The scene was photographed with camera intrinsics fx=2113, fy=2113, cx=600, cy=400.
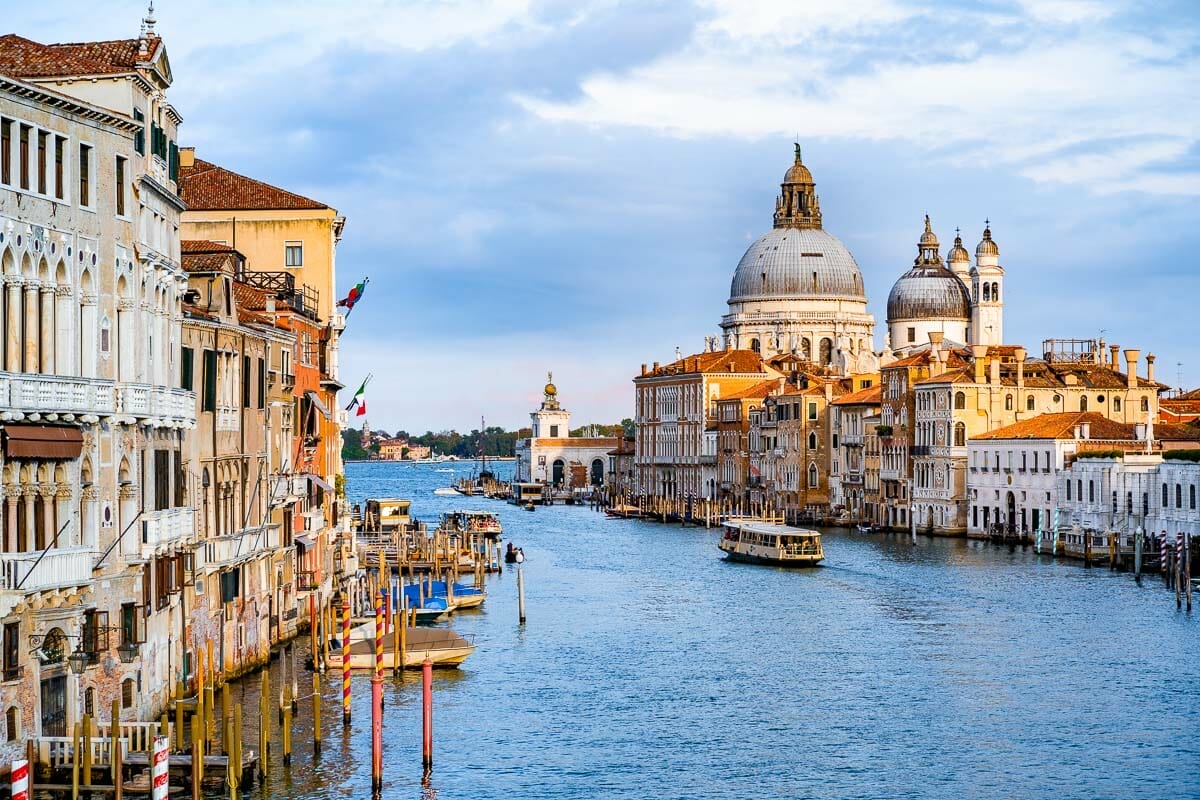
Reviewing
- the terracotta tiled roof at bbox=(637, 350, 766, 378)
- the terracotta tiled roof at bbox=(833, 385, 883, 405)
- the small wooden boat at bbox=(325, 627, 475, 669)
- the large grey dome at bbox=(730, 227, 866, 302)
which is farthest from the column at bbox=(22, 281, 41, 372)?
the large grey dome at bbox=(730, 227, 866, 302)

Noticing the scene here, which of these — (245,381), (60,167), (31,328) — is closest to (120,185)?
(60,167)

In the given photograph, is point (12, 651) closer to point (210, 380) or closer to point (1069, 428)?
point (210, 380)

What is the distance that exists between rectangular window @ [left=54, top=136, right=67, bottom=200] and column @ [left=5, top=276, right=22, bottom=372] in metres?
1.12

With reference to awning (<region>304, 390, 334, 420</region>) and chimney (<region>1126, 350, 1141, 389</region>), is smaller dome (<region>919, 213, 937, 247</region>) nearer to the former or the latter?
chimney (<region>1126, 350, 1141, 389</region>)

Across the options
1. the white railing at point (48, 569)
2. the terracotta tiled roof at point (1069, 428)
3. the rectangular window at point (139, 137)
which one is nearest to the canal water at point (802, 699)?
the white railing at point (48, 569)

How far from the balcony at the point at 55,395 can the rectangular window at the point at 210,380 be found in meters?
5.11

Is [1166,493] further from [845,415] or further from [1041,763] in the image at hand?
[845,415]

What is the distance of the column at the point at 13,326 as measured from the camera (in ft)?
54.3

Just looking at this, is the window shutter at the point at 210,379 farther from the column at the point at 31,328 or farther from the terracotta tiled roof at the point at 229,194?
the terracotta tiled roof at the point at 229,194

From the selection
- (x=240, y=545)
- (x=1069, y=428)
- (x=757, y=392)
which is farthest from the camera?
(x=757, y=392)

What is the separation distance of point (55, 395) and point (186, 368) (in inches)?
205

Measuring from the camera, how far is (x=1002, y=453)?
205ft

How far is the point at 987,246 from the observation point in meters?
96.1

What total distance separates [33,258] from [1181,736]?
1452 centimetres
